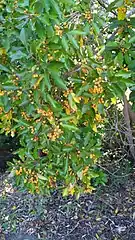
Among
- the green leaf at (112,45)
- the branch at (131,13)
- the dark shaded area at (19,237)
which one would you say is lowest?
the dark shaded area at (19,237)

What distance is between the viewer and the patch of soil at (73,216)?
271 cm

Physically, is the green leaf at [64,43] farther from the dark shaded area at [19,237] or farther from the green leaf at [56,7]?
the dark shaded area at [19,237]

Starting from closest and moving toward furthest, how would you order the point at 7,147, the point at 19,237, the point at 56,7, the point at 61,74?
1. the point at 56,7
2. the point at 61,74
3. the point at 19,237
4. the point at 7,147

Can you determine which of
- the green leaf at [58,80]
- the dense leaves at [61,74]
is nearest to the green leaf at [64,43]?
the dense leaves at [61,74]

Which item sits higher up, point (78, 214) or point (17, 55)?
point (17, 55)

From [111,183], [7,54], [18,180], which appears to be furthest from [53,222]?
[7,54]

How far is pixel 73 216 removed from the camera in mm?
2842

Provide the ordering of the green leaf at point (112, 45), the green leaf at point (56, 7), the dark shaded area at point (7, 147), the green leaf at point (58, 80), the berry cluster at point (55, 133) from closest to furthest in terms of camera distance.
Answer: the green leaf at point (56, 7)
the green leaf at point (58, 80)
the berry cluster at point (55, 133)
the green leaf at point (112, 45)
the dark shaded area at point (7, 147)

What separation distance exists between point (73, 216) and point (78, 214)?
4cm

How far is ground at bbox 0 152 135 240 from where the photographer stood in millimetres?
2719

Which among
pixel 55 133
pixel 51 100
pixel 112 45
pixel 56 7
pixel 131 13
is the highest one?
pixel 56 7

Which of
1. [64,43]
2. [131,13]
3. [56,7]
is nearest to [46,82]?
[64,43]

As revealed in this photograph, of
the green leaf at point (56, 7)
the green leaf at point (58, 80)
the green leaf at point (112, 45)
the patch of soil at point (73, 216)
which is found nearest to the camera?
the green leaf at point (56, 7)

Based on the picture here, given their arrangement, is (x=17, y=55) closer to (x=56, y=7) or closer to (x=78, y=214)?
(x=56, y=7)
